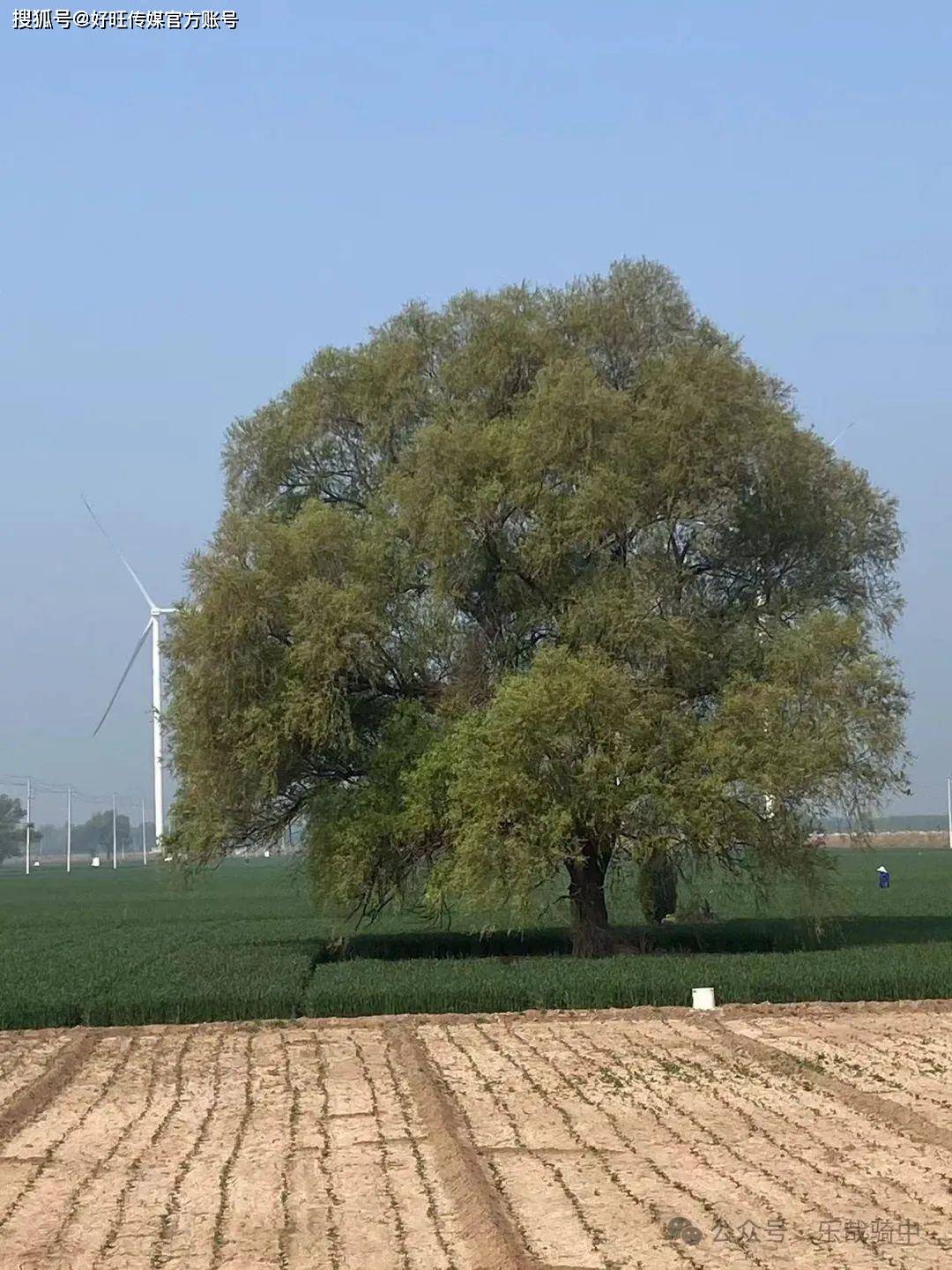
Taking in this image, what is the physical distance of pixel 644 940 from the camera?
38406 mm

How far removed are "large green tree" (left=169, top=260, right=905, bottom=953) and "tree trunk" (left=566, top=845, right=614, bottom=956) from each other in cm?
7

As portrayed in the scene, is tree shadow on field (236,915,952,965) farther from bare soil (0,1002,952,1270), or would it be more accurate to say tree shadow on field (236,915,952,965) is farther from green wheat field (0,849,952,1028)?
bare soil (0,1002,952,1270)

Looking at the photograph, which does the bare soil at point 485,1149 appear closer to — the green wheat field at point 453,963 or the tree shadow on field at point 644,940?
the green wheat field at point 453,963

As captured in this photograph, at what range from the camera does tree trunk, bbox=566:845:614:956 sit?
36.2 meters

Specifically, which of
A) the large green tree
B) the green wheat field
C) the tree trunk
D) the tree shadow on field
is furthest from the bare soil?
the tree shadow on field

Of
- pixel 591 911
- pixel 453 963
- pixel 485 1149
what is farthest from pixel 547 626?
pixel 485 1149

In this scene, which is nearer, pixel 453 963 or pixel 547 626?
pixel 453 963

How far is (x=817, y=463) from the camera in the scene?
1449 inches

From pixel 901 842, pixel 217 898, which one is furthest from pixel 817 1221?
pixel 901 842

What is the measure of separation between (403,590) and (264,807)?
219 inches

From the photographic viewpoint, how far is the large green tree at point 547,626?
32844 mm

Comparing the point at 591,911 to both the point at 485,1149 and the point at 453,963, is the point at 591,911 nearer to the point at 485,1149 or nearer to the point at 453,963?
the point at 453,963

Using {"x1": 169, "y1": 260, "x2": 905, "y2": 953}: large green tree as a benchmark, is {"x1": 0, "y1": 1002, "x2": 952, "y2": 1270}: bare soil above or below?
below

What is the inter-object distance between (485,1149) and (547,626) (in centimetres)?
2115
